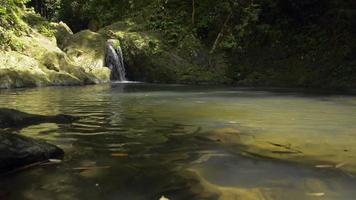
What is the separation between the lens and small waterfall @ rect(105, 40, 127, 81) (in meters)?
25.2

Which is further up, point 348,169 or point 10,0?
point 10,0

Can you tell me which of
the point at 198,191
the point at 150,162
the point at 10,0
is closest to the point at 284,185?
the point at 198,191

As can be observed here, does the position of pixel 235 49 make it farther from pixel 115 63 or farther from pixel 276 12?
pixel 115 63

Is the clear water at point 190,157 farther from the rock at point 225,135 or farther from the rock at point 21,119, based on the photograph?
the rock at point 21,119

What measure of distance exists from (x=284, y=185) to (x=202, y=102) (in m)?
8.14

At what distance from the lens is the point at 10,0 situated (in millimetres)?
15000

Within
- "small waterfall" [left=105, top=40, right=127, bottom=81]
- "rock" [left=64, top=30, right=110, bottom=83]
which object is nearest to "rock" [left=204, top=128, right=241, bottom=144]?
"rock" [left=64, top=30, right=110, bottom=83]

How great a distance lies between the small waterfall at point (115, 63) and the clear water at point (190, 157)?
48.1 ft

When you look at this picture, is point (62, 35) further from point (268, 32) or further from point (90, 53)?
point (268, 32)

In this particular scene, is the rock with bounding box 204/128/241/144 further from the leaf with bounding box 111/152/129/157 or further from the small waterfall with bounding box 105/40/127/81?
the small waterfall with bounding box 105/40/127/81

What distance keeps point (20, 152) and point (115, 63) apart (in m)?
20.3

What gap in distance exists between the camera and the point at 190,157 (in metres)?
5.81

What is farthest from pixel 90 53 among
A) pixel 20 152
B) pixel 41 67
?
pixel 20 152

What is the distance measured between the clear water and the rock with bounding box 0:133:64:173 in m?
0.17
